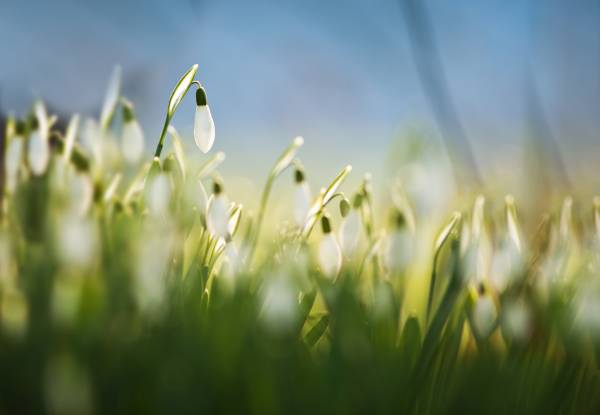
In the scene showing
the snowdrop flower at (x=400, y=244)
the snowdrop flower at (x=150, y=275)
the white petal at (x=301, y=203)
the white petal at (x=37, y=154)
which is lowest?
the snowdrop flower at (x=150, y=275)

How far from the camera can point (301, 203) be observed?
0.84m

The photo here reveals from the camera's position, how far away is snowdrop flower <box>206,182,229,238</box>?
0.76 m

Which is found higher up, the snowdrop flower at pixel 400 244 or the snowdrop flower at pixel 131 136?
the snowdrop flower at pixel 131 136

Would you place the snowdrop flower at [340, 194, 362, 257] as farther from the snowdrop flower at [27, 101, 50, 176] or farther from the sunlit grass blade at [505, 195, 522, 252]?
the snowdrop flower at [27, 101, 50, 176]

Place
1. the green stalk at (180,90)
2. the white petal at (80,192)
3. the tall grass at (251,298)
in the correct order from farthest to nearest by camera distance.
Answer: the green stalk at (180,90) < the white petal at (80,192) < the tall grass at (251,298)

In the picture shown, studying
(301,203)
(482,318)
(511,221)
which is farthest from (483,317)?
(301,203)

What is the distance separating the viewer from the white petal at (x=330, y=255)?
80cm

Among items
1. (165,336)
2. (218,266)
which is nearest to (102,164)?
(218,266)

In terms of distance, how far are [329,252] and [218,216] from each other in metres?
0.14

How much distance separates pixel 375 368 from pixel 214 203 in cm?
30

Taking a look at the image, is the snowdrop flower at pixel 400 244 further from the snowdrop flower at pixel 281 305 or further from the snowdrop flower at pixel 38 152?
the snowdrop flower at pixel 38 152

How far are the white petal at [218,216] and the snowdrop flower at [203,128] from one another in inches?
2.6

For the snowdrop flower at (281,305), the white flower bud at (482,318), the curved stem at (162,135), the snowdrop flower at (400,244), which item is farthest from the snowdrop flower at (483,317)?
the curved stem at (162,135)

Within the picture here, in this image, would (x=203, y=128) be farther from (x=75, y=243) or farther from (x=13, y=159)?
(x=75, y=243)
